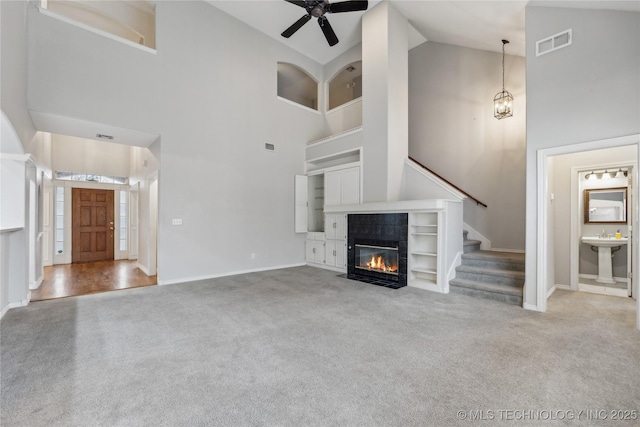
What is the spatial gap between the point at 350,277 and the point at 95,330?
387 centimetres

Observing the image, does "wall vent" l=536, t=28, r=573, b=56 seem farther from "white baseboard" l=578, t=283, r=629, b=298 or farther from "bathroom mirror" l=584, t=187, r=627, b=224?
"white baseboard" l=578, t=283, r=629, b=298

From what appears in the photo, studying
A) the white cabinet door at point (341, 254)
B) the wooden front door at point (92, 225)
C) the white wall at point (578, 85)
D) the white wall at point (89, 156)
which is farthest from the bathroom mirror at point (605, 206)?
the wooden front door at point (92, 225)

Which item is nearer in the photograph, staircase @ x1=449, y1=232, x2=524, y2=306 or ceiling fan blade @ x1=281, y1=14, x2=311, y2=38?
staircase @ x1=449, y1=232, x2=524, y2=306

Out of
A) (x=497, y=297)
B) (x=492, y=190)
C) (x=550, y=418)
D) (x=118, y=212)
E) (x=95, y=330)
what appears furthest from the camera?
(x=118, y=212)

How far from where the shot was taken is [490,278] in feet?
14.0

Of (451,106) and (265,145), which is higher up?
(451,106)

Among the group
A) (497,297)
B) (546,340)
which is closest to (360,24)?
(497,297)

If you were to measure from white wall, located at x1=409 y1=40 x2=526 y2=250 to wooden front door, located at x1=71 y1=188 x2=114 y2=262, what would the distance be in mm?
8993

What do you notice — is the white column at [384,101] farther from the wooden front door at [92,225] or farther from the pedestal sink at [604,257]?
the wooden front door at [92,225]

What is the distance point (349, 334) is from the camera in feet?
9.34

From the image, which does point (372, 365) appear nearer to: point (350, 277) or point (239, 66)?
point (350, 277)

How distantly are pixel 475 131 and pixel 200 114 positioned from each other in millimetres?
5694

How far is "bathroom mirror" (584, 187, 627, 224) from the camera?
4703mm

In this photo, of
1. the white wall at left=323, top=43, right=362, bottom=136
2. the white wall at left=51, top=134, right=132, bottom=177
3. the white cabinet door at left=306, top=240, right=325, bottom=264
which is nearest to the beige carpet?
the white cabinet door at left=306, top=240, right=325, bottom=264
